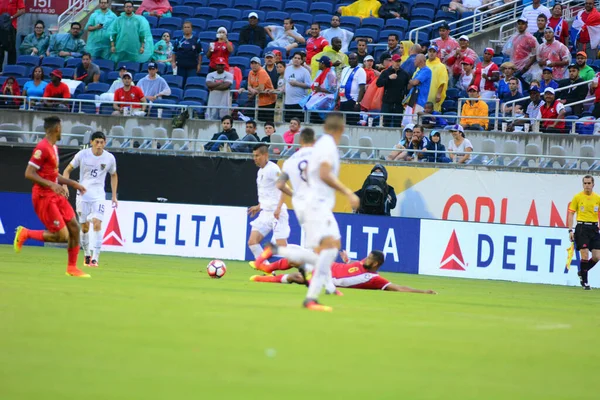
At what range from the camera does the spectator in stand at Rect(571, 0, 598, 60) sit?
26.7 m

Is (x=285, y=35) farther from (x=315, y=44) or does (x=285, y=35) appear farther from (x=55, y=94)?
(x=55, y=94)

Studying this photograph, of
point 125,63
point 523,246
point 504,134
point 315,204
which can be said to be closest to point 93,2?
point 125,63

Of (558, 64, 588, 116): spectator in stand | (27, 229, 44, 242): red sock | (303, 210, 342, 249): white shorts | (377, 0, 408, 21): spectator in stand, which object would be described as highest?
(377, 0, 408, 21): spectator in stand

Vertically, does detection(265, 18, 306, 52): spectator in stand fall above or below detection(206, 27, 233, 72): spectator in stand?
above

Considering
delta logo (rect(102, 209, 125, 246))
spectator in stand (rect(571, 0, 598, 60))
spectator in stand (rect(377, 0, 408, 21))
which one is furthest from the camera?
spectator in stand (rect(377, 0, 408, 21))

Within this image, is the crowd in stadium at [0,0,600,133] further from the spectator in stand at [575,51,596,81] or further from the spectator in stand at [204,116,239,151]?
the spectator in stand at [204,116,239,151]

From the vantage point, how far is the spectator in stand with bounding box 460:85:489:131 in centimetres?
2506

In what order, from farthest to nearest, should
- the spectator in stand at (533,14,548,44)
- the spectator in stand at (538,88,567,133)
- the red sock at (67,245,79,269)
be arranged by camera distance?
the spectator in stand at (533,14,548,44) → the spectator in stand at (538,88,567,133) → the red sock at (67,245,79,269)

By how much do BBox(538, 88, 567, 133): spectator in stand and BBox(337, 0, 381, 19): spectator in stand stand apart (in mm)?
7808

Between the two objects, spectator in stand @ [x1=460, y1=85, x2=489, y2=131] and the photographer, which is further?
spectator in stand @ [x1=460, y1=85, x2=489, y2=131]

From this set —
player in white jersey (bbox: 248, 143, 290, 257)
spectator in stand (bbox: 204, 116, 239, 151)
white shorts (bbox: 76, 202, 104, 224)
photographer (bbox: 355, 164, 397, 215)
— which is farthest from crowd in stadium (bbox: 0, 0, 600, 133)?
white shorts (bbox: 76, 202, 104, 224)

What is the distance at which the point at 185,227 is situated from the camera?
24969 millimetres

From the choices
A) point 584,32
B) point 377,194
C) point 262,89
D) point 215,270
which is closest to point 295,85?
point 262,89

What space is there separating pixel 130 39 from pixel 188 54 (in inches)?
96.2
